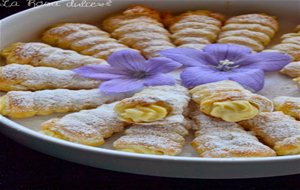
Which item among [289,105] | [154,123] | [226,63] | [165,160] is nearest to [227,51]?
[226,63]

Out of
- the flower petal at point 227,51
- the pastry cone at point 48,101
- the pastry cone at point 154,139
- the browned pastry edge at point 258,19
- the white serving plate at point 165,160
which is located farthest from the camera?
the browned pastry edge at point 258,19

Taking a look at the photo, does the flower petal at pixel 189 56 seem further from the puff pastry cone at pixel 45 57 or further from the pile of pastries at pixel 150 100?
the puff pastry cone at pixel 45 57

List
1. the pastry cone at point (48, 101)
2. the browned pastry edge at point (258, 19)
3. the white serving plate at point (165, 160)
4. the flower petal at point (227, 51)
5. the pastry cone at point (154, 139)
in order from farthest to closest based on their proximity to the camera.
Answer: the browned pastry edge at point (258, 19) < the flower petal at point (227, 51) < the pastry cone at point (48, 101) < the pastry cone at point (154, 139) < the white serving plate at point (165, 160)

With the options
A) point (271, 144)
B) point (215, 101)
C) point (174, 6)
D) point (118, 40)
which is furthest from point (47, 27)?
point (271, 144)

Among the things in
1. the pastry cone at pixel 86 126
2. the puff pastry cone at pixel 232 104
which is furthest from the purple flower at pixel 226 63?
the pastry cone at pixel 86 126

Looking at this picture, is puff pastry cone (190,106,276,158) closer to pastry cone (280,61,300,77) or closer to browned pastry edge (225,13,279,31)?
pastry cone (280,61,300,77)

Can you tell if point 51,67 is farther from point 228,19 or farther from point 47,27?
point 228,19
